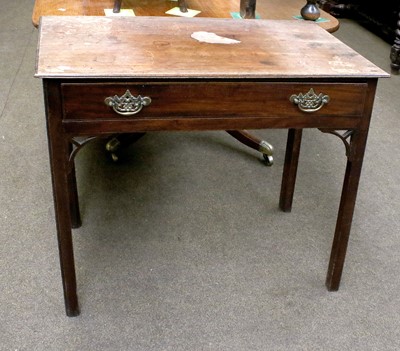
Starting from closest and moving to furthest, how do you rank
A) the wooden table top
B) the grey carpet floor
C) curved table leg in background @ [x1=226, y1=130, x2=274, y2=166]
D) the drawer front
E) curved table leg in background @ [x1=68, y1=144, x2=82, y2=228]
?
the drawer front → the grey carpet floor → curved table leg in background @ [x1=68, y1=144, x2=82, y2=228] → the wooden table top → curved table leg in background @ [x1=226, y1=130, x2=274, y2=166]

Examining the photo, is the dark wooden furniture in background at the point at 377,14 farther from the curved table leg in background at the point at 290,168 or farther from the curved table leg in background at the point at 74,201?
the curved table leg in background at the point at 74,201

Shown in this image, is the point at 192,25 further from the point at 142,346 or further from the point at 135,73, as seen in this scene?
the point at 142,346

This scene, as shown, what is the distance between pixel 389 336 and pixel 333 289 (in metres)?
0.22

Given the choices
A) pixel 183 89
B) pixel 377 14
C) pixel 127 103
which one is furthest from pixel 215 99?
pixel 377 14

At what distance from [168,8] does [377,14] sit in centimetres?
270

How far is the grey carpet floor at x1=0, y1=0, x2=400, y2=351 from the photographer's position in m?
1.51

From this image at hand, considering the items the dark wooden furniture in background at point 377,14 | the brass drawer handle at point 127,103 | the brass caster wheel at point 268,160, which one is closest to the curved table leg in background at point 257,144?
the brass caster wheel at point 268,160

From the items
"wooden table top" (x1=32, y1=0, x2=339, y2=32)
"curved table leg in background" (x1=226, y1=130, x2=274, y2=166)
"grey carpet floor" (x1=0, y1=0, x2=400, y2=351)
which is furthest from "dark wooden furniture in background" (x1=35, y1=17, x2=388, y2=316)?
"curved table leg in background" (x1=226, y1=130, x2=274, y2=166)

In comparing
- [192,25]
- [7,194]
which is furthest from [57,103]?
[7,194]

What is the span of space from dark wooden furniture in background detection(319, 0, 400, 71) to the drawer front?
2433 mm

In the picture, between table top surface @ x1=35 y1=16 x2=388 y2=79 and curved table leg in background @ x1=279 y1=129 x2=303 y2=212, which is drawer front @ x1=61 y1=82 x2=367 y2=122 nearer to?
table top surface @ x1=35 y1=16 x2=388 y2=79

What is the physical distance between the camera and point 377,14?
436 cm

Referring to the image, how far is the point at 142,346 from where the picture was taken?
4.76 ft

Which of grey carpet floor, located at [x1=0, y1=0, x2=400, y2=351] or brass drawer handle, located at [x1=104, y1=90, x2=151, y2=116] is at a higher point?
brass drawer handle, located at [x1=104, y1=90, x2=151, y2=116]
